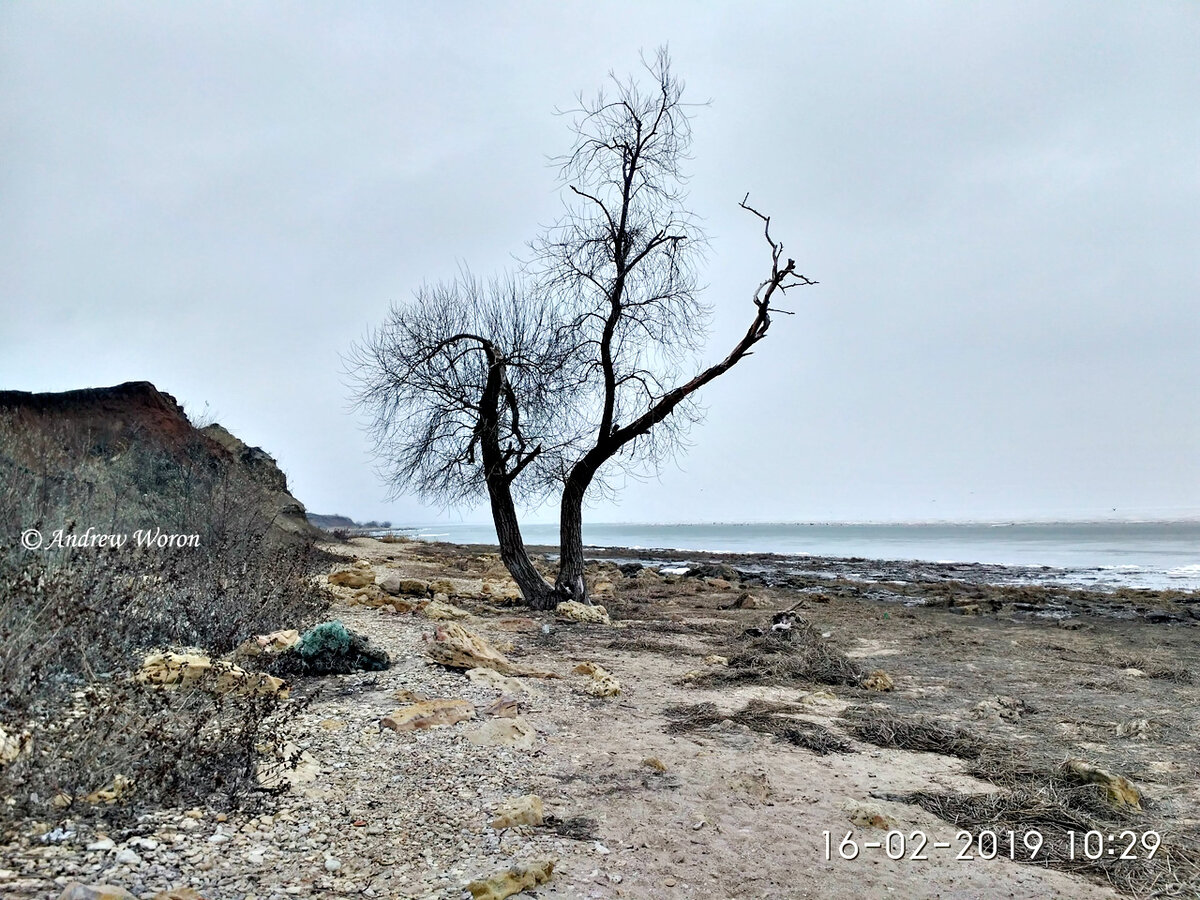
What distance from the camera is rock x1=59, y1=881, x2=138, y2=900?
2332 millimetres

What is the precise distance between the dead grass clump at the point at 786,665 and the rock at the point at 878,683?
92 millimetres

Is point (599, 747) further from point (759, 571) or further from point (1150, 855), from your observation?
point (759, 571)

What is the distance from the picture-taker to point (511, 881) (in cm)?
305

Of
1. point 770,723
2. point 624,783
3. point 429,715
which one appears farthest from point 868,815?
point 429,715

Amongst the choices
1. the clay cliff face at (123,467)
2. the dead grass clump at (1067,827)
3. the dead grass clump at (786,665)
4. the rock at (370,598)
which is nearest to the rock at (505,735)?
the dead grass clump at (1067,827)

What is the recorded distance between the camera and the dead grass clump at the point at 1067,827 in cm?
360

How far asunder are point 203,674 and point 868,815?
393 centimetres

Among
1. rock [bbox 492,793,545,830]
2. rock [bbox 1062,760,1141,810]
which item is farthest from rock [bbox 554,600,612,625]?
rock [bbox 492,793,545,830]

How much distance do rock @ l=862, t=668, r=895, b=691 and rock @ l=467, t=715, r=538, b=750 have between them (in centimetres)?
427

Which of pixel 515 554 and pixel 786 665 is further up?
pixel 515 554

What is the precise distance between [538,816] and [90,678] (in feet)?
9.35

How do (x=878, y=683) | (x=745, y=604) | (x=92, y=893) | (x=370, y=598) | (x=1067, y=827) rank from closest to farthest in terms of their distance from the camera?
(x=92, y=893)
(x=1067, y=827)
(x=878, y=683)
(x=370, y=598)
(x=745, y=604)

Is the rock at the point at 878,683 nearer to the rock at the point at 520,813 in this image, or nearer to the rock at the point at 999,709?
the rock at the point at 999,709

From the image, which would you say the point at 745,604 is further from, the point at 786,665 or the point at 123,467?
the point at 123,467
